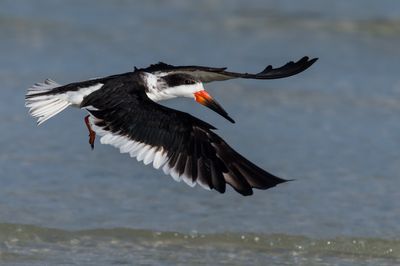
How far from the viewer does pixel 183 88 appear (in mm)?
7777

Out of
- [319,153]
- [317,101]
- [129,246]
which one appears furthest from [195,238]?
[317,101]

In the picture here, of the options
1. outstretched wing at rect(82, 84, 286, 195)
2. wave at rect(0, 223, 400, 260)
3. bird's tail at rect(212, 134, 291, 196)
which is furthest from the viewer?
wave at rect(0, 223, 400, 260)

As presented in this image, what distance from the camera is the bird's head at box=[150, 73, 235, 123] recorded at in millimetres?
7777

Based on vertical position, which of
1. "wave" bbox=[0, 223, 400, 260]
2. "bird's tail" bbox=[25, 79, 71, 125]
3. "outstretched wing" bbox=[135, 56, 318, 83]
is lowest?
"wave" bbox=[0, 223, 400, 260]

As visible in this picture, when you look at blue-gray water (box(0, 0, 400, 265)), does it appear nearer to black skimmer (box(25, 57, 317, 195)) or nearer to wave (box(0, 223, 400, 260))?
wave (box(0, 223, 400, 260))

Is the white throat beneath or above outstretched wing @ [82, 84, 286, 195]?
above

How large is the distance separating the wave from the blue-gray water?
0.05 ft

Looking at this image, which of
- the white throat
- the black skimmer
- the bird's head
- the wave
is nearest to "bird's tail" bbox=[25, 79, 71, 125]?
the black skimmer

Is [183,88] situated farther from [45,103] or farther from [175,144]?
[45,103]

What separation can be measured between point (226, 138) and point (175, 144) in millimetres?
3148

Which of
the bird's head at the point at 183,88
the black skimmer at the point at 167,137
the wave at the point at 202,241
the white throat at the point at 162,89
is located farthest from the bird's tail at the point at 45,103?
the wave at the point at 202,241

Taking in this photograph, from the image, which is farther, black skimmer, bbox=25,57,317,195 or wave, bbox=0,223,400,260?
wave, bbox=0,223,400,260

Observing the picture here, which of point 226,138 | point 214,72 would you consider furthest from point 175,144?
point 226,138

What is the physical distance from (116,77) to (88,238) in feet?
4.07
